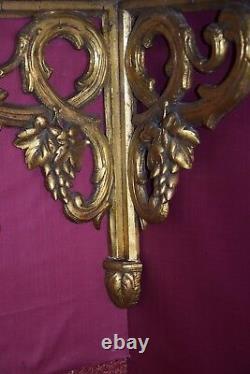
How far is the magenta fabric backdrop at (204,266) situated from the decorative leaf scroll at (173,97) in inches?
1.3

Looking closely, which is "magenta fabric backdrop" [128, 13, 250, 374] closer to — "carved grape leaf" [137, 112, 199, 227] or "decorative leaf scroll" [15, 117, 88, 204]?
"carved grape leaf" [137, 112, 199, 227]

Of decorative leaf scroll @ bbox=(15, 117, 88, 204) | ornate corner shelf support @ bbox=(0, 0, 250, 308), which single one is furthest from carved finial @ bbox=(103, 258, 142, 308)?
decorative leaf scroll @ bbox=(15, 117, 88, 204)

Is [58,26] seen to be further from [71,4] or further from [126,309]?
[126,309]

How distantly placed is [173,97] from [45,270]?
11.8 inches

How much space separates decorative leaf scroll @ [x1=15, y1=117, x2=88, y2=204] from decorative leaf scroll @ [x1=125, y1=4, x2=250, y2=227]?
78 millimetres

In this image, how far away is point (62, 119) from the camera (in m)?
0.78

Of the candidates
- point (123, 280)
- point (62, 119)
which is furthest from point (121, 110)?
point (123, 280)

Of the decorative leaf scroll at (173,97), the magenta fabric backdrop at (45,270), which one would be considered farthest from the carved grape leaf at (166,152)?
the magenta fabric backdrop at (45,270)

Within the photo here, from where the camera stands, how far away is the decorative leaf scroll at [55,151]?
76 centimetres

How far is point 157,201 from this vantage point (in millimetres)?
768

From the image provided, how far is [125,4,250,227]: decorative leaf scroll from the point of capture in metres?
0.67

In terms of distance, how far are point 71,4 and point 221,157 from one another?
10.5 inches

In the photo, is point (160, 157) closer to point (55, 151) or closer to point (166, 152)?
point (166, 152)

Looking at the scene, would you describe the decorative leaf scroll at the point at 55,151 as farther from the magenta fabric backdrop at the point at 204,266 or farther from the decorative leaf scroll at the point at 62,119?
the magenta fabric backdrop at the point at 204,266
